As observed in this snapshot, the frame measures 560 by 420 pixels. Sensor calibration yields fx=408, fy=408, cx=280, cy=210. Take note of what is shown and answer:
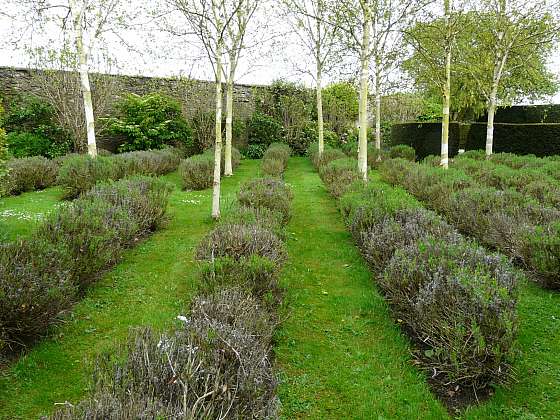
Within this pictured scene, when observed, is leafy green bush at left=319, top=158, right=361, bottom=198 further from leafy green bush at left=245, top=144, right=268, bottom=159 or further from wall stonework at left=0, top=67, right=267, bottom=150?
wall stonework at left=0, top=67, right=267, bottom=150

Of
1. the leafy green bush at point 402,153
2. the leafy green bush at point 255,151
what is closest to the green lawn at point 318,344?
the leafy green bush at point 402,153

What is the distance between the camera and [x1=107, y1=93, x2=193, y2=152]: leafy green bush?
17.2 metres

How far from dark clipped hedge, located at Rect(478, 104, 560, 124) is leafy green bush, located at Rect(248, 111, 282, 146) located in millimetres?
11506

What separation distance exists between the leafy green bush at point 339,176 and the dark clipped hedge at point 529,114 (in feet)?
49.4

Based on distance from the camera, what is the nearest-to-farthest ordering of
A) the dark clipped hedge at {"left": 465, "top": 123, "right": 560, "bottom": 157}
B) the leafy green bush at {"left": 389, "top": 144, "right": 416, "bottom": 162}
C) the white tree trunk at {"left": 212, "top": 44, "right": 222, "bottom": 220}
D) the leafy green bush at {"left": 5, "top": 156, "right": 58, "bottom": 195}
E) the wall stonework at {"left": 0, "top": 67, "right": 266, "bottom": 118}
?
the white tree trunk at {"left": 212, "top": 44, "right": 222, "bottom": 220} → the leafy green bush at {"left": 5, "top": 156, "right": 58, "bottom": 195} → the dark clipped hedge at {"left": 465, "top": 123, "right": 560, "bottom": 157} → the leafy green bush at {"left": 389, "top": 144, "right": 416, "bottom": 162} → the wall stonework at {"left": 0, "top": 67, "right": 266, "bottom": 118}

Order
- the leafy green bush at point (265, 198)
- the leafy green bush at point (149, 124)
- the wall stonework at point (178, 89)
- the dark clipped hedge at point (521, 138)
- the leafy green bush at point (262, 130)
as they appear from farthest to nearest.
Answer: the leafy green bush at point (262, 130) → the wall stonework at point (178, 89) → the leafy green bush at point (149, 124) → the dark clipped hedge at point (521, 138) → the leafy green bush at point (265, 198)

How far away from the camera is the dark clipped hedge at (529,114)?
21.8m

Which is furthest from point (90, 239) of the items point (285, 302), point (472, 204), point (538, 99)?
point (538, 99)

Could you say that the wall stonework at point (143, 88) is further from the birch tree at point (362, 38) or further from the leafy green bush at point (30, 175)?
the birch tree at point (362, 38)

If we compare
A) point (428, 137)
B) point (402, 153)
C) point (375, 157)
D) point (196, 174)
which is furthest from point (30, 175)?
point (428, 137)

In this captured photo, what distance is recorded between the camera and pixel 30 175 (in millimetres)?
10719

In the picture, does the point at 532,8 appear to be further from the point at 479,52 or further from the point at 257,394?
the point at 257,394

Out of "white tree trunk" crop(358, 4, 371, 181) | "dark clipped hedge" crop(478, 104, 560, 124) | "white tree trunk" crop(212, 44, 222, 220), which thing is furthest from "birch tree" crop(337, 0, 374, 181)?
"dark clipped hedge" crop(478, 104, 560, 124)

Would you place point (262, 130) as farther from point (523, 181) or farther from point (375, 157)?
point (523, 181)
